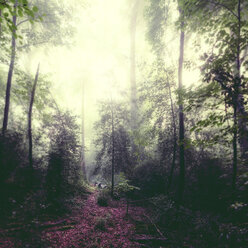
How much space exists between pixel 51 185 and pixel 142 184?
5583 millimetres

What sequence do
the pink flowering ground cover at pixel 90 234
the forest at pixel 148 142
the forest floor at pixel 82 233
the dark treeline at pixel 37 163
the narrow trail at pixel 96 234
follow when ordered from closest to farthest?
the forest at pixel 148 142, the forest floor at pixel 82 233, the pink flowering ground cover at pixel 90 234, the narrow trail at pixel 96 234, the dark treeline at pixel 37 163

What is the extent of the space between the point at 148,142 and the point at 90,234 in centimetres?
522

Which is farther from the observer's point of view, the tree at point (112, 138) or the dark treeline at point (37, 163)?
the tree at point (112, 138)

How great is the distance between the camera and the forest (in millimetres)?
2965

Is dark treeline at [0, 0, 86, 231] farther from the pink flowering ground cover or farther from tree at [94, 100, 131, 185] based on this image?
tree at [94, 100, 131, 185]

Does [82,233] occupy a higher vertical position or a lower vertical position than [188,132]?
lower

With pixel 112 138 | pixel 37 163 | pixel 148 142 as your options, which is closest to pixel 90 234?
pixel 37 163

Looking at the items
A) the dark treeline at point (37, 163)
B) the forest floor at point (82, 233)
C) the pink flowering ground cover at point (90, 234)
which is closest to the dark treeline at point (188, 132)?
the forest floor at point (82, 233)

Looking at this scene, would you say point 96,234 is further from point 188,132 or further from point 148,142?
point 188,132

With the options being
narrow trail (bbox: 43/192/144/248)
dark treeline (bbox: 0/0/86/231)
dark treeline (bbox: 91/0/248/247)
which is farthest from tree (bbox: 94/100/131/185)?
narrow trail (bbox: 43/192/144/248)

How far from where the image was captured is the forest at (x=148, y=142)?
2.96 m

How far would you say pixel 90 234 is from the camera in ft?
16.4

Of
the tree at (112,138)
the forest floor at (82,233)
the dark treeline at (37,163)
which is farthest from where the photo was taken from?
the tree at (112,138)

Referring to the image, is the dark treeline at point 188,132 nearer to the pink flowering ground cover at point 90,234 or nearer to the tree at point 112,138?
the tree at point 112,138
